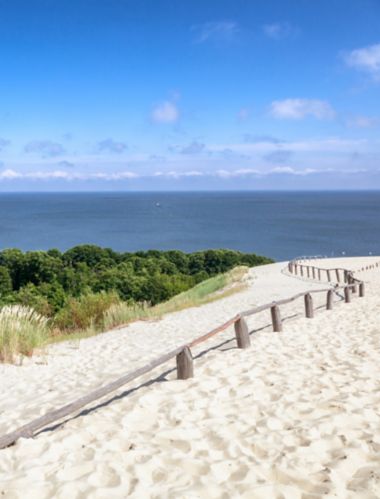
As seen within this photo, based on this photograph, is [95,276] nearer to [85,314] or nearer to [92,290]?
[92,290]

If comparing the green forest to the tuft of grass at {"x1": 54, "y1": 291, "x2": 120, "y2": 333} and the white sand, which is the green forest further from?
the white sand

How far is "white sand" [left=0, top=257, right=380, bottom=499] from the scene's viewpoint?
3756 millimetres

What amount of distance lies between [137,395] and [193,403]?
0.82 m

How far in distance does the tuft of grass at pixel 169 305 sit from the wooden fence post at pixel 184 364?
24.5ft

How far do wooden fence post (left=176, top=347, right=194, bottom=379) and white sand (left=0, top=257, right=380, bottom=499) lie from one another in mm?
162

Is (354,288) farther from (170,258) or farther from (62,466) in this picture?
(170,258)

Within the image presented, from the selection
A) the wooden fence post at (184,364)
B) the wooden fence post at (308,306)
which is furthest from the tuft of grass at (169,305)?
the wooden fence post at (184,364)

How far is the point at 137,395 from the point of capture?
6.16 m

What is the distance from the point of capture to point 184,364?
22.3ft

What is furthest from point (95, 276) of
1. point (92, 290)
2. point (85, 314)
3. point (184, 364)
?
point (184, 364)

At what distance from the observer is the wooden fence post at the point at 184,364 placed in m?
6.76

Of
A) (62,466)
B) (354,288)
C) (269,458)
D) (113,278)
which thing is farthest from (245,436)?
(113,278)

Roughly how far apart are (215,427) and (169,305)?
45.1 feet

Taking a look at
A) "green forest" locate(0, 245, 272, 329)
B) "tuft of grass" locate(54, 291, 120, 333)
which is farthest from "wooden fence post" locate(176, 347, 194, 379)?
"green forest" locate(0, 245, 272, 329)
